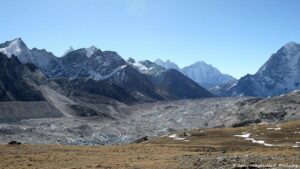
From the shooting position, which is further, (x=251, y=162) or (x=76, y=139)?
(x=76, y=139)

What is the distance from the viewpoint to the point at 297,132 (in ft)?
349

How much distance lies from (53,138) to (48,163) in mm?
148033

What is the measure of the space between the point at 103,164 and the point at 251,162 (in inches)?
644

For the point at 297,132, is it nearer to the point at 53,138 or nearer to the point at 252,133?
the point at 252,133

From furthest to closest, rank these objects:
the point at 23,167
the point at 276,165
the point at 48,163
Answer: the point at 48,163 < the point at 23,167 < the point at 276,165

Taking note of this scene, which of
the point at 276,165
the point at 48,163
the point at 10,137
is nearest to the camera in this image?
the point at 276,165

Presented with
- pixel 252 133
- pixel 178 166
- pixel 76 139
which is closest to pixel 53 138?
pixel 76 139

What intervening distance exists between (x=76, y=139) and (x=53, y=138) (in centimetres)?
1007

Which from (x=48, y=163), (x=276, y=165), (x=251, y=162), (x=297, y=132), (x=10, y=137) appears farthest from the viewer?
(x=10, y=137)

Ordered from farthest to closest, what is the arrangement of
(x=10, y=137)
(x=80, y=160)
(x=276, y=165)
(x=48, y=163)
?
(x=10, y=137), (x=80, y=160), (x=48, y=163), (x=276, y=165)

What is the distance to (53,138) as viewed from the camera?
196 m

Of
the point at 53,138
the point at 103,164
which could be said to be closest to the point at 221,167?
the point at 103,164

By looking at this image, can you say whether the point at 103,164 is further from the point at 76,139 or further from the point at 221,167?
the point at 76,139

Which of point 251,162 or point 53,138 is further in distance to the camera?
point 53,138
